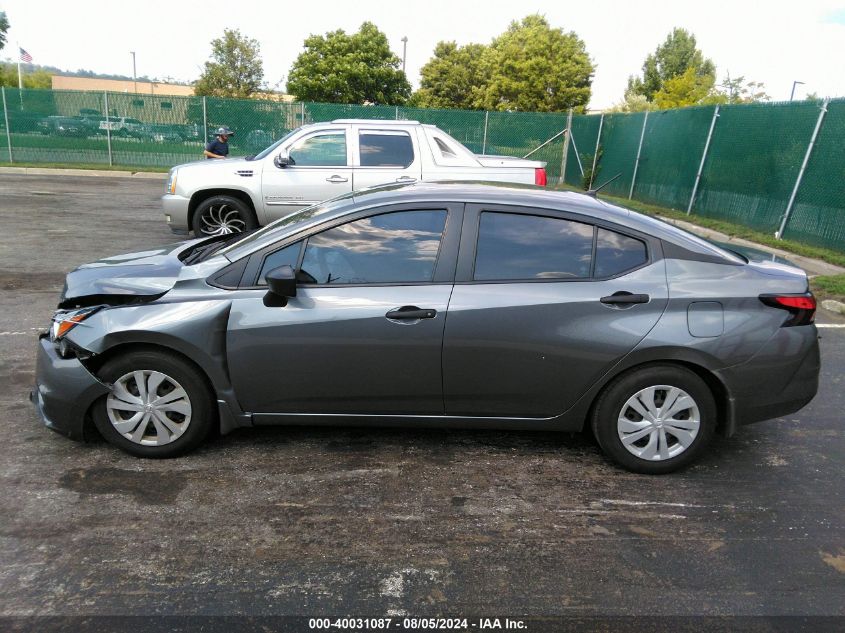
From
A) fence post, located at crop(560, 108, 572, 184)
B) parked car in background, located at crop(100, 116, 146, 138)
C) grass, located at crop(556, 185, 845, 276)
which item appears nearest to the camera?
grass, located at crop(556, 185, 845, 276)

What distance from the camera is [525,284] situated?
12.1 ft

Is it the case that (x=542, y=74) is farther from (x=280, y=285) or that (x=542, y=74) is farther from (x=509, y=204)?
(x=280, y=285)

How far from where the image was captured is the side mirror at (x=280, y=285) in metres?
3.54

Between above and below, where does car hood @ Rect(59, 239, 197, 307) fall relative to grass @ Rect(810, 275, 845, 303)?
above

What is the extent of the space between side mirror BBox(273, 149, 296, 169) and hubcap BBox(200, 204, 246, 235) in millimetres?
945

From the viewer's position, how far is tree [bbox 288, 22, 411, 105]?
131 feet

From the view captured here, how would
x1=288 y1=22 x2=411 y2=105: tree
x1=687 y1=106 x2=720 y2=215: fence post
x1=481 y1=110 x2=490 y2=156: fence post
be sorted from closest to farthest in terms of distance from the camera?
x1=687 y1=106 x2=720 y2=215: fence post
x1=481 y1=110 x2=490 y2=156: fence post
x1=288 y1=22 x2=411 y2=105: tree

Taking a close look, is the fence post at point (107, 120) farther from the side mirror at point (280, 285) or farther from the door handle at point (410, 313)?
the door handle at point (410, 313)

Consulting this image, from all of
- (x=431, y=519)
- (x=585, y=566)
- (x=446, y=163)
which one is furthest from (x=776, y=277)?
(x=446, y=163)

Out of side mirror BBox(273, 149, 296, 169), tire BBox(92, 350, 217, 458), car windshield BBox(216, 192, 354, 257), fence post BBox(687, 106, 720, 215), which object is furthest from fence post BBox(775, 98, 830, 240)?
tire BBox(92, 350, 217, 458)

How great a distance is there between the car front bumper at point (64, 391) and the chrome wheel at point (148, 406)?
0.11 metres

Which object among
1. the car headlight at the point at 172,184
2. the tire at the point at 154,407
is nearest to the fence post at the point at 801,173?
the car headlight at the point at 172,184

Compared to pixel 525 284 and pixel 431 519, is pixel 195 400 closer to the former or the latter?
pixel 431 519

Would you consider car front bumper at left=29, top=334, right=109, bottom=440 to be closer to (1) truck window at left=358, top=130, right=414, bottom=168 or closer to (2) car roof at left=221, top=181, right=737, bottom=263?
(2) car roof at left=221, top=181, right=737, bottom=263
